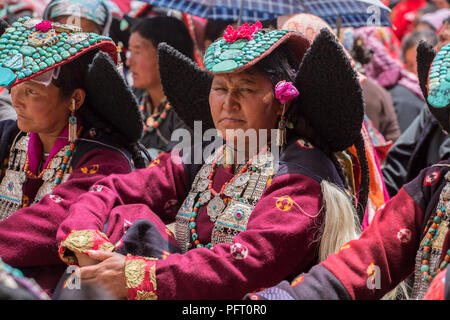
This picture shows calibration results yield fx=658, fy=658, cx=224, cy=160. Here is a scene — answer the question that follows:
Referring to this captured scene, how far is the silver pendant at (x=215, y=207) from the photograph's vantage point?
8.74 ft

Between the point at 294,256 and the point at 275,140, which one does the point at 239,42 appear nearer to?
the point at 275,140

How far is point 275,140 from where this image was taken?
2707 mm

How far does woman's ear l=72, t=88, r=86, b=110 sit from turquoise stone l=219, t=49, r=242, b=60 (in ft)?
2.73

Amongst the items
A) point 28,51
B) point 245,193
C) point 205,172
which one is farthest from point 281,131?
point 28,51

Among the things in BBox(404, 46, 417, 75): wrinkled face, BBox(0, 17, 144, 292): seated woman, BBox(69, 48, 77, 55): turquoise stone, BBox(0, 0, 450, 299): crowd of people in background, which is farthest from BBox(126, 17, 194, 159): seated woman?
BBox(404, 46, 417, 75): wrinkled face

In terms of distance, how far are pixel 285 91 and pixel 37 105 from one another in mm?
1170

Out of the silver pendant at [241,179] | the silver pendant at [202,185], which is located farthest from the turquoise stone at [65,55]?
the silver pendant at [241,179]

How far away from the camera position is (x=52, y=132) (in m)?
3.12

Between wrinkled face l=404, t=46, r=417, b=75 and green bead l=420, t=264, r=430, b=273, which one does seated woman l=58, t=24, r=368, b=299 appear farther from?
wrinkled face l=404, t=46, r=417, b=75

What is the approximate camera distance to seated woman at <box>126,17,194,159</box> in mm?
4586

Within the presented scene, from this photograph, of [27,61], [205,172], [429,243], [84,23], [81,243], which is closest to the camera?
[429,243]

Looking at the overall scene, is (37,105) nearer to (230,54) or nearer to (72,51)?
(72,51)

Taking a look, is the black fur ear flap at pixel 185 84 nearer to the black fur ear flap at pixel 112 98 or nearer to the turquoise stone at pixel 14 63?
the black fur ear flap at pixel 112 98

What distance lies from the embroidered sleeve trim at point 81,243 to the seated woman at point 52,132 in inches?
10.3
